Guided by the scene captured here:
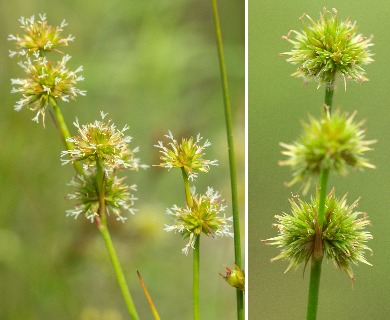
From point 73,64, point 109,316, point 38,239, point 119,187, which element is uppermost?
point 73,64

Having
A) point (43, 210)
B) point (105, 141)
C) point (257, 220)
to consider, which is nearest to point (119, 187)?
point (105, 141)

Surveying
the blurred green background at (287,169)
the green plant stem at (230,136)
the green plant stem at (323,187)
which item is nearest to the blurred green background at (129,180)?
the blurred green background at (287,169)

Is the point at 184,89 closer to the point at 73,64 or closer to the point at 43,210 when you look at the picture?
the point at 73,64

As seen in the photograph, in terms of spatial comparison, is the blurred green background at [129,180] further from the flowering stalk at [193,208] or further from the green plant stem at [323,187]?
the green plant stem at [323,187]

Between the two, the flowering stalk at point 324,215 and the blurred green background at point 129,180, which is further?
the blurred green background at point 129,180

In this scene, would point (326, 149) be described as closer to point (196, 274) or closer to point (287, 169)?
point (196, 274)
